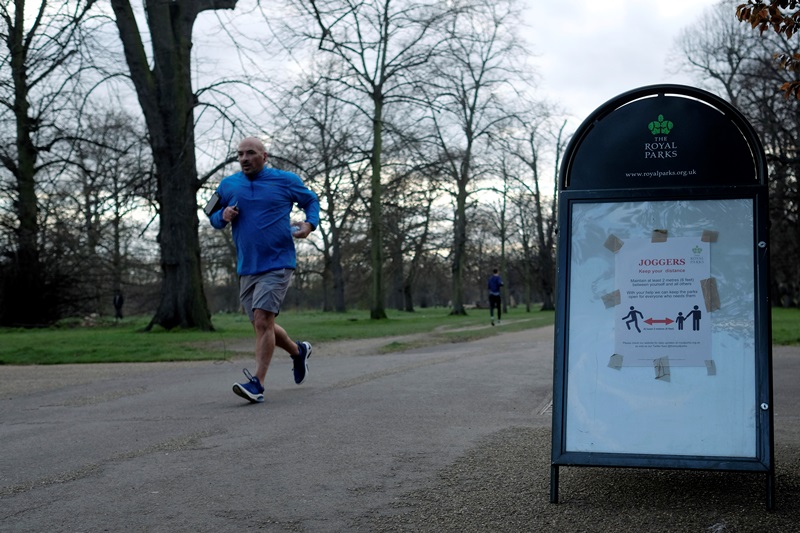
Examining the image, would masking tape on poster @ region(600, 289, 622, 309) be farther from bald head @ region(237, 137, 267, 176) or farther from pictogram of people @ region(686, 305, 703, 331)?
bald head @ region(237, 137, 267, 176)

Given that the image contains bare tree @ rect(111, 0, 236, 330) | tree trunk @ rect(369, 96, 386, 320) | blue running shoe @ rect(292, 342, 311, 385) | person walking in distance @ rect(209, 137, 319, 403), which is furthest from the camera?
tree trunk @ rect(369, 96, 386, 320)

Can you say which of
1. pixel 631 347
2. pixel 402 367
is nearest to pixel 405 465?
pixel 631 347

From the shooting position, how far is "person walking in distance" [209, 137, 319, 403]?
7504mm

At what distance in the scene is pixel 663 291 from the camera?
410 cm

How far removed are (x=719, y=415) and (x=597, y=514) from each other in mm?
687

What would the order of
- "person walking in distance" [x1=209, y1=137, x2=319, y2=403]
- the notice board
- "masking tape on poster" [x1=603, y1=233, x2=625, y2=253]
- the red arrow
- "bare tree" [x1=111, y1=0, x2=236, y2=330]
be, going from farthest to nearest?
"bare tree" [x1=111, y1=0, x2=236, y2=330], "person walking in distance" [x1=209, y1=137, x2=319, y2=403], "masking tape on poster" [x1=603, y1=233, x2=625, y2=253], the red arrow, the notice board

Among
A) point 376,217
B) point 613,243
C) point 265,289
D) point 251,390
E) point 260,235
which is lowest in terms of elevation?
point 251,390

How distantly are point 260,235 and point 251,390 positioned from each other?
1260 millimetres

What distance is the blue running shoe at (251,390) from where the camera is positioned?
23.8ft

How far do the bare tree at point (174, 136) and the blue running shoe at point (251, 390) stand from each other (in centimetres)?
1284

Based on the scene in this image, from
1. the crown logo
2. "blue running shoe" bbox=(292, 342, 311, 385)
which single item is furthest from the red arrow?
"blue running shoe" bbox=(292, 342, 311, 385)

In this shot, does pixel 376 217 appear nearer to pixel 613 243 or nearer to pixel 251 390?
Result: pixel 251 390

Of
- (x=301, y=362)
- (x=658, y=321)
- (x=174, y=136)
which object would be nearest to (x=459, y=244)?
(x=174, y=136)

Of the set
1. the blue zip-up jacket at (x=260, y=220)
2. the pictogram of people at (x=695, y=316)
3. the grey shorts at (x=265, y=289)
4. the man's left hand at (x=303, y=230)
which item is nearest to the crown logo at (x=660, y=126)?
the pictogram of people at (x=695, y=316)
